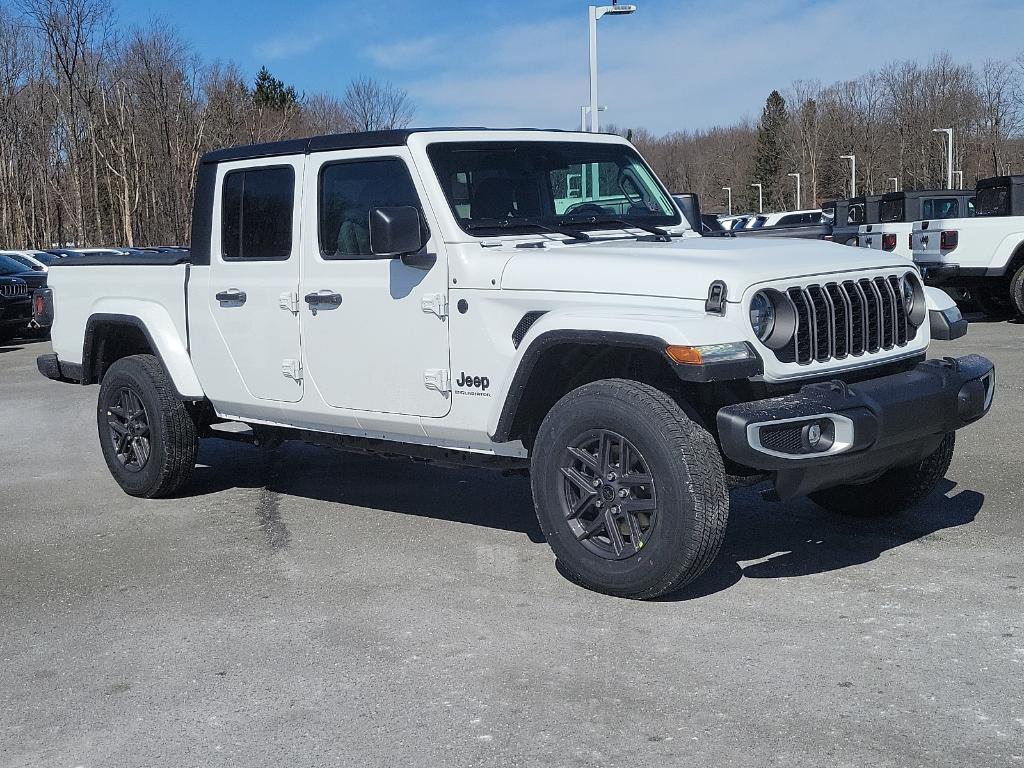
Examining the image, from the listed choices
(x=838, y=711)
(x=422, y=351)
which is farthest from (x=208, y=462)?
(x=838, y=711)

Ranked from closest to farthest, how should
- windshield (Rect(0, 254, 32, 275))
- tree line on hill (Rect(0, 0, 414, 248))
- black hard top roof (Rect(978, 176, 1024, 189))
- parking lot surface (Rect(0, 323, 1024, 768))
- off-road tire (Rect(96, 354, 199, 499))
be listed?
parking lot surface (Rect(0, 323, 1024, 768)) < off-road tire (Rect(96, 354, 199, 499)) < black hard top roof (Rect(978, 176, 1024, 189)) < windshield (Rect(0, 254, 32, 275)) < tree line on hill (Rect(0, 0, 414, 248))

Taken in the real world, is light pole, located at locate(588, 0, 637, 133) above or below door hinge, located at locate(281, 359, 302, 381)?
above

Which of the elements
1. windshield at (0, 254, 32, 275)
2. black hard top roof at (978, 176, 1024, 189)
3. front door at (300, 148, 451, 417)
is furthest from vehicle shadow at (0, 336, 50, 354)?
black hard top roof at (978, 176, 1024, 189)

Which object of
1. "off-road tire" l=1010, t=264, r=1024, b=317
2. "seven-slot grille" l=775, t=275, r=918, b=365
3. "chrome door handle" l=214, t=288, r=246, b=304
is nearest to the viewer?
"seven-slot grille" l=775, t=275, r=918, b=365

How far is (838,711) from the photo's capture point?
3.85 metres

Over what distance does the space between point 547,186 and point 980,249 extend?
12221 millimetres

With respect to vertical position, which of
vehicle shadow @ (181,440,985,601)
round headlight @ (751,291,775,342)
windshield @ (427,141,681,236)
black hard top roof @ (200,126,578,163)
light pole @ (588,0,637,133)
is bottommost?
vehicle shadow @ (181,440,985,601)

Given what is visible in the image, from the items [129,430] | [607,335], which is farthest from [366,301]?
[129,430]

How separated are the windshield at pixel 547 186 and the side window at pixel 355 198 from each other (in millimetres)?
199

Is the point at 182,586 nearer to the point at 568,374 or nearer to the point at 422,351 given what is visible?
the point at 422,351

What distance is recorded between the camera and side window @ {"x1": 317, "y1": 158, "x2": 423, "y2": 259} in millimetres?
5836

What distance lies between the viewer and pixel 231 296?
21.5 feet

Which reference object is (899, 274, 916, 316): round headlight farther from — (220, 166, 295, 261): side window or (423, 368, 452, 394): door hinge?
(220, 166, 295, 261): side window

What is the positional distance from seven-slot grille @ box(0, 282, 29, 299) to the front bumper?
16.8m
